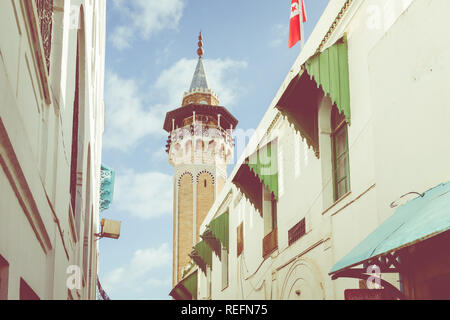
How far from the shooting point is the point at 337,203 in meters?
10.2

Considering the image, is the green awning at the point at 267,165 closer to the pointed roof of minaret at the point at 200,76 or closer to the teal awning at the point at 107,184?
the teal awning at the point at 107,184

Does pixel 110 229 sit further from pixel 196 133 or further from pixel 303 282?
pixel 196 133

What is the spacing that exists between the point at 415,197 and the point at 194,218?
4259 centimetres

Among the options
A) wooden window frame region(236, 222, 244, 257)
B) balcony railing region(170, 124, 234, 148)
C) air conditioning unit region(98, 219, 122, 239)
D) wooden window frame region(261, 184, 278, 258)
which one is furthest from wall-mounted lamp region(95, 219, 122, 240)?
balcony railing region(170, 124, 234, 148)

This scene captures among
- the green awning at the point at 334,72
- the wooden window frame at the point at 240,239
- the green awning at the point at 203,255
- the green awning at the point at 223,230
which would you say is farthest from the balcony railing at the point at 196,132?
the green awning at the point at 334,72

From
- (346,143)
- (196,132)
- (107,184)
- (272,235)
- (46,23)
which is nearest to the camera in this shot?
(46,23)

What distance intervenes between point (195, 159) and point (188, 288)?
2308 cm

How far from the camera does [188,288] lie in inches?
1111

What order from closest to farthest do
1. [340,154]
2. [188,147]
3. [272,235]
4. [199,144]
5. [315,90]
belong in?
1. [340,154]
2. [315,90]
3. [272,235]
4. [188,147]
5. [199,144]

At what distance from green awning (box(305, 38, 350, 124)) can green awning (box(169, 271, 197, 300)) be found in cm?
1858

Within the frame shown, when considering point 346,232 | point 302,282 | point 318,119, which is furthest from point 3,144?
point 302,282

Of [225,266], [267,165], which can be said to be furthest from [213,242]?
[267,165]
